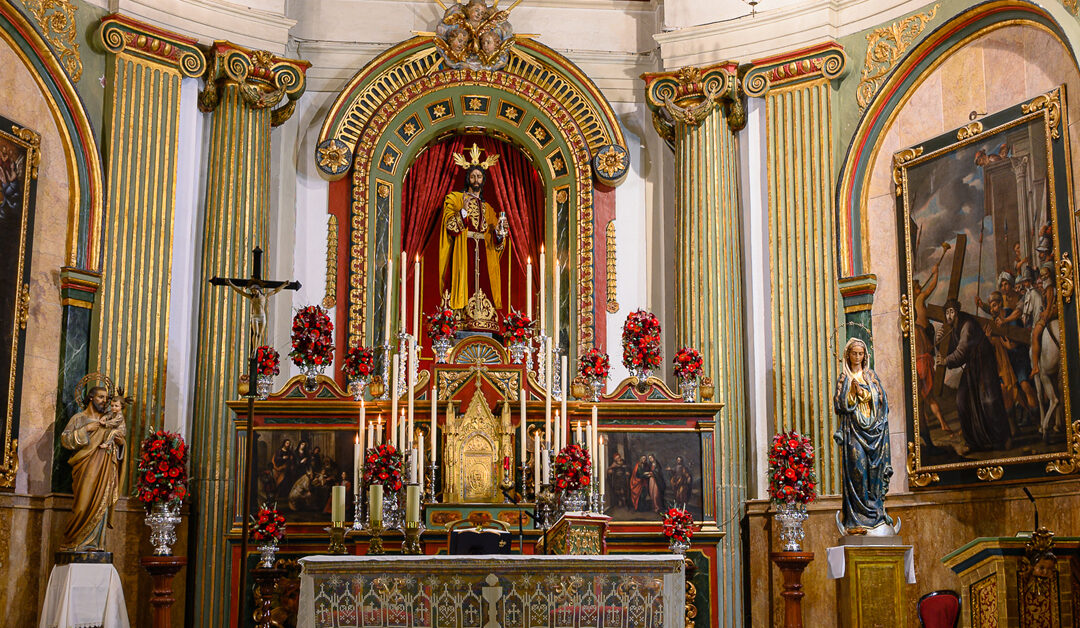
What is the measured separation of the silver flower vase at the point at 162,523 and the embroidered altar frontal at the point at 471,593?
11.8ft

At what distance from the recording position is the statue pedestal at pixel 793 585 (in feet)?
38.0

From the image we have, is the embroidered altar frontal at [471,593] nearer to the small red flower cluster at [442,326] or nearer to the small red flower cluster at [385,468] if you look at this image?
the small red flower cluster at [385,468]

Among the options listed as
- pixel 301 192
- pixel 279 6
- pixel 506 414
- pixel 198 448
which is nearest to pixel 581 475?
pixel 506 414

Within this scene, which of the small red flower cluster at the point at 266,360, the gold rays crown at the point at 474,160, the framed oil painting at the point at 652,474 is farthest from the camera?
the gold rays crown at the point at 474,160

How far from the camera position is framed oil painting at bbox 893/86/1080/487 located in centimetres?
1104

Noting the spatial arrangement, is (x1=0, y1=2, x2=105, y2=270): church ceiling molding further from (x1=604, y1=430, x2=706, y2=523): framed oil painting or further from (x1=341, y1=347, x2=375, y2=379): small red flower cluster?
(x1=604, y1=430, x2=706, y2=523): framed oil painting

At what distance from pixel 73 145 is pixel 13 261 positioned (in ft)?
4.81

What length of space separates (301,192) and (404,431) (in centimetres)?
404

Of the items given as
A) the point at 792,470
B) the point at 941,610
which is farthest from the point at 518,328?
the point at 941,610

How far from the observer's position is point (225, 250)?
1351 centimetres

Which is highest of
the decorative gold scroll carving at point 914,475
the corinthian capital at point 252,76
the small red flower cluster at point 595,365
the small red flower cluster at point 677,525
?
the corinthian capital at point 252,76

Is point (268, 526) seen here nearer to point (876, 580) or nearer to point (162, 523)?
point (162, 523)

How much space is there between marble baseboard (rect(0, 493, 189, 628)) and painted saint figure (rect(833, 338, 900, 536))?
252 inches

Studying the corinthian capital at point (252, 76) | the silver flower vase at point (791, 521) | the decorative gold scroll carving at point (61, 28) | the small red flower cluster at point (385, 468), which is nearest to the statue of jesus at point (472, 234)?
the corinthian capital at point (252, 76)
